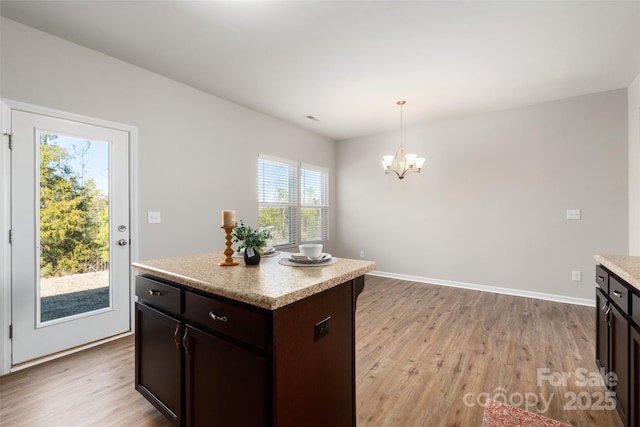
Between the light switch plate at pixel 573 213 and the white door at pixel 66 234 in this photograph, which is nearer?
the white door at pixel 66 234

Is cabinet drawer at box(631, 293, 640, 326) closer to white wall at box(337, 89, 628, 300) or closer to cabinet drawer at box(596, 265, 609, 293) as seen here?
cabinet drawer at box(596, 265, 609, 293)

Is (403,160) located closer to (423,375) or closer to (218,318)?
(423,375)

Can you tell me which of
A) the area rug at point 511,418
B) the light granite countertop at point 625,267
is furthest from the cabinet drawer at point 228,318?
the light granite countertop at point 625,267

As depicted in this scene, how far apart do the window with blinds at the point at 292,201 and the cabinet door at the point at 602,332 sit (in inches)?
143

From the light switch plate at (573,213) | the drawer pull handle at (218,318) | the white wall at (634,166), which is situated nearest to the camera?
the drawer pull handle at (218,318)

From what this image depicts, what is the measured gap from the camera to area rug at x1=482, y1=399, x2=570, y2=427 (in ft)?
5.43

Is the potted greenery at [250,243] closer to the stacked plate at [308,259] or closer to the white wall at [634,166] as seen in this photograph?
the stacked plate at [308,259]

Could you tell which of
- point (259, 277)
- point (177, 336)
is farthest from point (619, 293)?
point (177, 336)

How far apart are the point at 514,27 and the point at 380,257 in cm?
390

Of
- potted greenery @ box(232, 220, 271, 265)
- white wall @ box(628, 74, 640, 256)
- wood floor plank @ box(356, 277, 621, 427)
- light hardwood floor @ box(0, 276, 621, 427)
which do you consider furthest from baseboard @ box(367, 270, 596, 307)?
potted greenery @ box(232, 220, 271, 265)

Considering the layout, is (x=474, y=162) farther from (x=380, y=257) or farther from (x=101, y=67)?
(x=101, y=67)

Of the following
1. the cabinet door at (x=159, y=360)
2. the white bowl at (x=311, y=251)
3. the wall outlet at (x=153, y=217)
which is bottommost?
the cabinet door at (x=159, y=360)

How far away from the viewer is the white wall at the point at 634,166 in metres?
3.18

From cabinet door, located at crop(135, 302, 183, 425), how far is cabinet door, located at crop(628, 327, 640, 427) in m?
2.16
